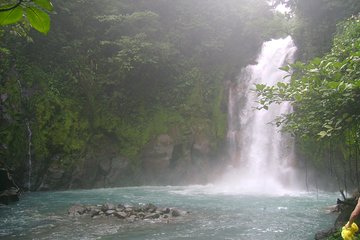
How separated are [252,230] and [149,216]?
2.95 meters

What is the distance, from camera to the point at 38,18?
1.07 meters

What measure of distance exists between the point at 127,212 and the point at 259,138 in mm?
10279

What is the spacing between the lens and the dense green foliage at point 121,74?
16141 mm

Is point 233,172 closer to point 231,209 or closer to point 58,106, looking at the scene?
point 231,209

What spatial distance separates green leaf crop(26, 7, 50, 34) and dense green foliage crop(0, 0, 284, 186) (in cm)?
1514

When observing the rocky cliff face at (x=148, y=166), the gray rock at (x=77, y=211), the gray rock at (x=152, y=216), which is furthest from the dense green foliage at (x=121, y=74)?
the gray rock at (x=152, y=216)

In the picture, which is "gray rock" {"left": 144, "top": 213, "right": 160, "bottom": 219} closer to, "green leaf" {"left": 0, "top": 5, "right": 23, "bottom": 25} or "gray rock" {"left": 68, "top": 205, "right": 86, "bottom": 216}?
"gray rock" {"left": 68, "top": 205, "right": 86, "bottom": 216}

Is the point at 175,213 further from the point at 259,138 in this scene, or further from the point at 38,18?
the point at 259,138

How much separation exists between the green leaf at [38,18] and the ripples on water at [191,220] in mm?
7081

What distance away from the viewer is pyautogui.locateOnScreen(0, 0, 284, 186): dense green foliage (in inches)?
635

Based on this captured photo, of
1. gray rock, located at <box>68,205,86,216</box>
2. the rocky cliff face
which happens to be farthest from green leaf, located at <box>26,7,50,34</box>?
the rocky cliff face

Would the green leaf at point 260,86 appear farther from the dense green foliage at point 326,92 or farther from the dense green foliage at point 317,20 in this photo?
the dense green foliage at point 317,20

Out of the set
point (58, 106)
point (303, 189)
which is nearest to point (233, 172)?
point (303, 189)

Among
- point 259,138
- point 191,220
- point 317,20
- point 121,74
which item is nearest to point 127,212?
point 191,220
